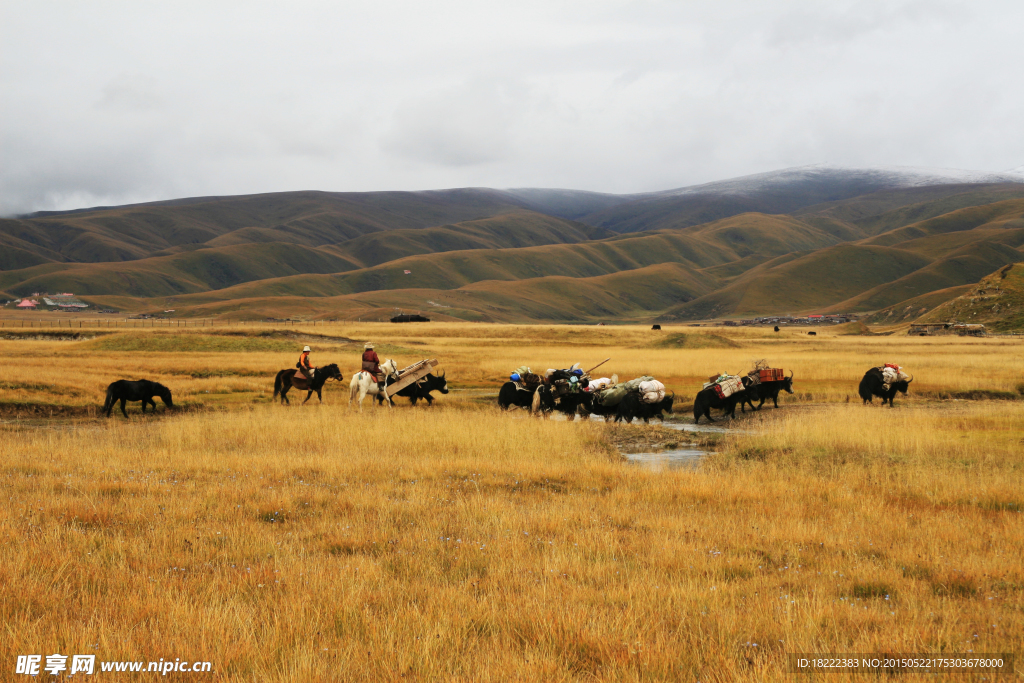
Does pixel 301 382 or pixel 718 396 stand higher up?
pixel 301 382

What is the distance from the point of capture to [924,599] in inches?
230

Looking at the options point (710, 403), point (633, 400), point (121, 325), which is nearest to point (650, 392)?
point (633, 400)

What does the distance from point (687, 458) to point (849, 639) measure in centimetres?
1077

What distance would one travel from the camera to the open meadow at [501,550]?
4855 millimetres

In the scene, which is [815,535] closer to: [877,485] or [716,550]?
[716,550]

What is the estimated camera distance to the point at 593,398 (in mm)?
21516

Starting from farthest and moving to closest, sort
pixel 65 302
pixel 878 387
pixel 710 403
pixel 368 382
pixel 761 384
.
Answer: pixel 65 302 < pixel 761 384 < pixel 878 387 < pixel 368 382 < pixel 710 403

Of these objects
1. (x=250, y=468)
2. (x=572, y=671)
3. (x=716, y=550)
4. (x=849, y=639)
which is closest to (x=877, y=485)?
(x=716, y=550)

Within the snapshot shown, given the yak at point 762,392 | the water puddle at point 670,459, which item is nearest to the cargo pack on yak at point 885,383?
the yak at point 762,392

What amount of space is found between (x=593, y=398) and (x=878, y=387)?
994 cm

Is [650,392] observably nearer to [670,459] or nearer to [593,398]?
[593,398]

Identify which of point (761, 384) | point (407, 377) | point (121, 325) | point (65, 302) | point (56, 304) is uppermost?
point (65, 302)

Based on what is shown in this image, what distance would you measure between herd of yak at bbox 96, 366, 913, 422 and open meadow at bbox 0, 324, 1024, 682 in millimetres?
3625

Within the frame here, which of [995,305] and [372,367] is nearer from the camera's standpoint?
[372,367]
